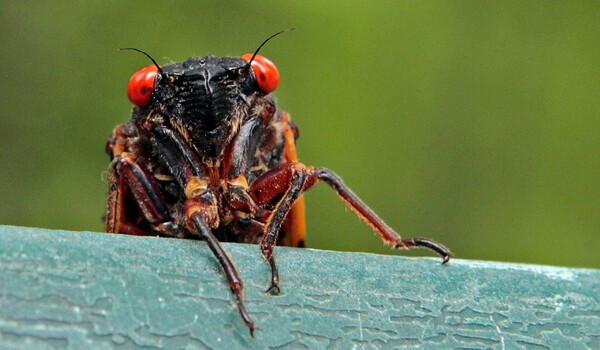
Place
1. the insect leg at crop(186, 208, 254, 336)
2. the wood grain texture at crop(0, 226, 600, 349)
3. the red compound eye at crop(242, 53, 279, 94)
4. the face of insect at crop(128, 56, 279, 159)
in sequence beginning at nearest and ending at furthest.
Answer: the wood grain texture at crop(0, 226, 600, 349) < the insect leg at crop(186, 208, 254, 336) < the face of insect at crop(128, 56, 279, 159) < the red compound eye at crop(242, 53, 279, 94)

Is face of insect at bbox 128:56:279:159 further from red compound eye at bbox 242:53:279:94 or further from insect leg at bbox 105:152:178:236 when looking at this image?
insect leg at bbox 105:152:178:236

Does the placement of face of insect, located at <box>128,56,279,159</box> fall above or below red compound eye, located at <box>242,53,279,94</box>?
below

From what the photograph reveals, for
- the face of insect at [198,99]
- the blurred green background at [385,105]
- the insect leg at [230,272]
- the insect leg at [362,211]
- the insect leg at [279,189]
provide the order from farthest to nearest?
the blurred green background at [385,105]
the face of insect at [198,99]
the insect leg at [362,211]
the insect leg at [279,189]
the insect leg at [230,272]

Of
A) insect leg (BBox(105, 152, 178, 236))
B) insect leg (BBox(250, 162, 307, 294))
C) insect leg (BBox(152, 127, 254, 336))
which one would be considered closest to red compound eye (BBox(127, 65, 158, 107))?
insect leg (BBox(152, 127, 254, 336))

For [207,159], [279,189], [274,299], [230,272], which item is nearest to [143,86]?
[207,159]

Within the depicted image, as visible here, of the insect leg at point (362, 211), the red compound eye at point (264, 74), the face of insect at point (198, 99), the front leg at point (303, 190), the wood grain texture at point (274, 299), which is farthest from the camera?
the red compound eye at point (264, 74)

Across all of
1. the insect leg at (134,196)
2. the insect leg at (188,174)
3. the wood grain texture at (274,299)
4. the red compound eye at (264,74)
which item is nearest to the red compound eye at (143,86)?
the insect leg at (188,174)

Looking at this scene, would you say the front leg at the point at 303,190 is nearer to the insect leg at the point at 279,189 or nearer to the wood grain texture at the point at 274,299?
the insect leg at the point at 279,189
